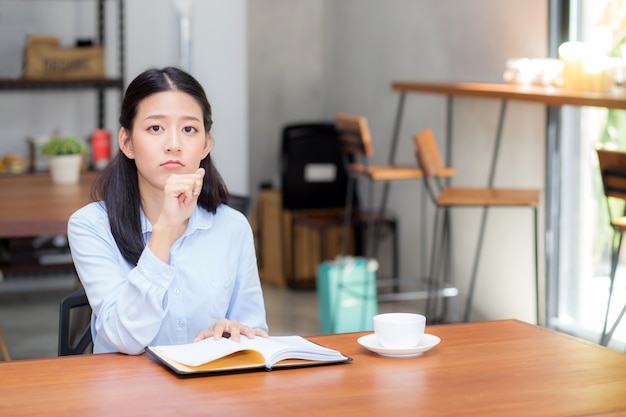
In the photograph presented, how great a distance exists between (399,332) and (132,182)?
662 mm

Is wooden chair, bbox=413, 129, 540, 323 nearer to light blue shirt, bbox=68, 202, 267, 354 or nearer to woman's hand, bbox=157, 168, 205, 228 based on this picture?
light blue shirt, bbox=68, 202, 267, 354

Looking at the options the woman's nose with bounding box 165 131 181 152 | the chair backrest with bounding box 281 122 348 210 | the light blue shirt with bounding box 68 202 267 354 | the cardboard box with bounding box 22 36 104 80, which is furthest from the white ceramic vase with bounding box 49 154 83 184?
the woman's nose with bounding box 165 131 181 152

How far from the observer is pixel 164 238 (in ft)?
6.16

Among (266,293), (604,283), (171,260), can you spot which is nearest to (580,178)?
(604,283)

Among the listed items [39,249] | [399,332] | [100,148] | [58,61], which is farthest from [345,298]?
[399,332]

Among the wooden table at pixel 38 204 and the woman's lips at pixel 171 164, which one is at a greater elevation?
the woman's lips at pixel 171 164

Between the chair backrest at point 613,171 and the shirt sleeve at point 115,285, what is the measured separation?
1638 millimetres

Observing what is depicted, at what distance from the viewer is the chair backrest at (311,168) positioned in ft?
20.7

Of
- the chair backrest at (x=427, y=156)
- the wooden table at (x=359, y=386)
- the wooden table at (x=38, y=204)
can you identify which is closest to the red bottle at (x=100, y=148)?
the wooden table at (x=38, y=204)

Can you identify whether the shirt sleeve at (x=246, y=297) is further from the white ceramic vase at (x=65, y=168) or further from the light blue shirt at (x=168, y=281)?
the white ceramic vase at (x=65, y=168)

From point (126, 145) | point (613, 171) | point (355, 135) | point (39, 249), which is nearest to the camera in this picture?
point (126, 145)

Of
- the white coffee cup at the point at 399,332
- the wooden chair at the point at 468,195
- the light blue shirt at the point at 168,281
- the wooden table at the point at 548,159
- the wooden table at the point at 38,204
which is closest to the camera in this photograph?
the white coffee cup at the point at 399,332

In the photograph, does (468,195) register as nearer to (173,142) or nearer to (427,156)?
(427,156)

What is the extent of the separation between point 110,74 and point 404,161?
1.85m
